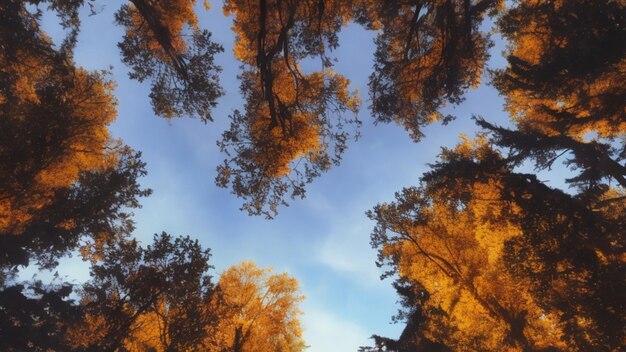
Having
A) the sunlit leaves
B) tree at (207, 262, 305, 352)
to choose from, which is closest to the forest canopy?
the sunlit leaves

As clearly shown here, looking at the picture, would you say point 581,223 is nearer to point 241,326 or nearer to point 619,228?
point 619,228

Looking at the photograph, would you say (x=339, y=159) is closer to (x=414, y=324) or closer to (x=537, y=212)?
(x=537, y=212)

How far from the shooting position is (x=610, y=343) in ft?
37.4

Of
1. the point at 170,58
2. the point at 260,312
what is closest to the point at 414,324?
the point at 260,312

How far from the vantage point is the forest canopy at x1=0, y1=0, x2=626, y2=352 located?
11531mm

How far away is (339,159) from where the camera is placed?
1351cm

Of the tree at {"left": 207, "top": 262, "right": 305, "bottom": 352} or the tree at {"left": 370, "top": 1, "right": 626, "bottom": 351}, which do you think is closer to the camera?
the tree at {"left": 370, "top": 1, "right": 626, "bottom": 351}

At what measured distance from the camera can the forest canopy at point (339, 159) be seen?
37.8 ft

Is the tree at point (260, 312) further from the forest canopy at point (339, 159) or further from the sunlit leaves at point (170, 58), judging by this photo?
the sunlit leaves at point (170, 58)

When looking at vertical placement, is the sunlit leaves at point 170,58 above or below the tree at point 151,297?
above

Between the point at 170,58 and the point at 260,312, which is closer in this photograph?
the point at 170,58

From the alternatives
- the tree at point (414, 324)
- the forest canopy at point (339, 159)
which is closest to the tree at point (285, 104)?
the forest canopy at point (339, 159)

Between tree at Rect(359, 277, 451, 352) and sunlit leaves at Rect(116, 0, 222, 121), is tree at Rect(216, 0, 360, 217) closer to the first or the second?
sunlit leaves at Rect(116, 0, 222, 121)

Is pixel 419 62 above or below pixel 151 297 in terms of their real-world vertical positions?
above
